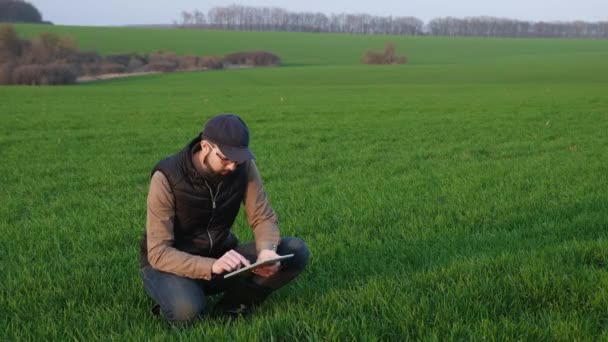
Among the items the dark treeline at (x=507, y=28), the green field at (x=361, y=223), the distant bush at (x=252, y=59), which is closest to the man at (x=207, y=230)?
the green field at (x=361, y=223)

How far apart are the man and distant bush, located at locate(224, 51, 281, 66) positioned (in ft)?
213

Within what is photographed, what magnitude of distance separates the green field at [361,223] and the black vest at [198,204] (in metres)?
0.54

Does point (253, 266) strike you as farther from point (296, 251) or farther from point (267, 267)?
point (296, 251)

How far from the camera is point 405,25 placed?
468ft

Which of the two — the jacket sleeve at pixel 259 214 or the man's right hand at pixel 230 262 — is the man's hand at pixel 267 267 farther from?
the man's right hand at pixel 230 262

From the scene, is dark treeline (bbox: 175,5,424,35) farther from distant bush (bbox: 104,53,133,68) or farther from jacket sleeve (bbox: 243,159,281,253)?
jacket sleeve (bbox: 243,159,281,253)

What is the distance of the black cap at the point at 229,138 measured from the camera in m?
3.46

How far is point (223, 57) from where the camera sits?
67625 millimetres

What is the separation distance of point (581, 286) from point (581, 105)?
68.5 ft

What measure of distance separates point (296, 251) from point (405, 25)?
14546cm

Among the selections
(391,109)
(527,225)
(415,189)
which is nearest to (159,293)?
(527,225)

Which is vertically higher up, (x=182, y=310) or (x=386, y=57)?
(x=386, y=57)

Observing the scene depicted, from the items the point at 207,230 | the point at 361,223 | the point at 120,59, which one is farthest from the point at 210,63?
the point at 207,230

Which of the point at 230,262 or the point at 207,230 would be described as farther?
the point at 207,230
